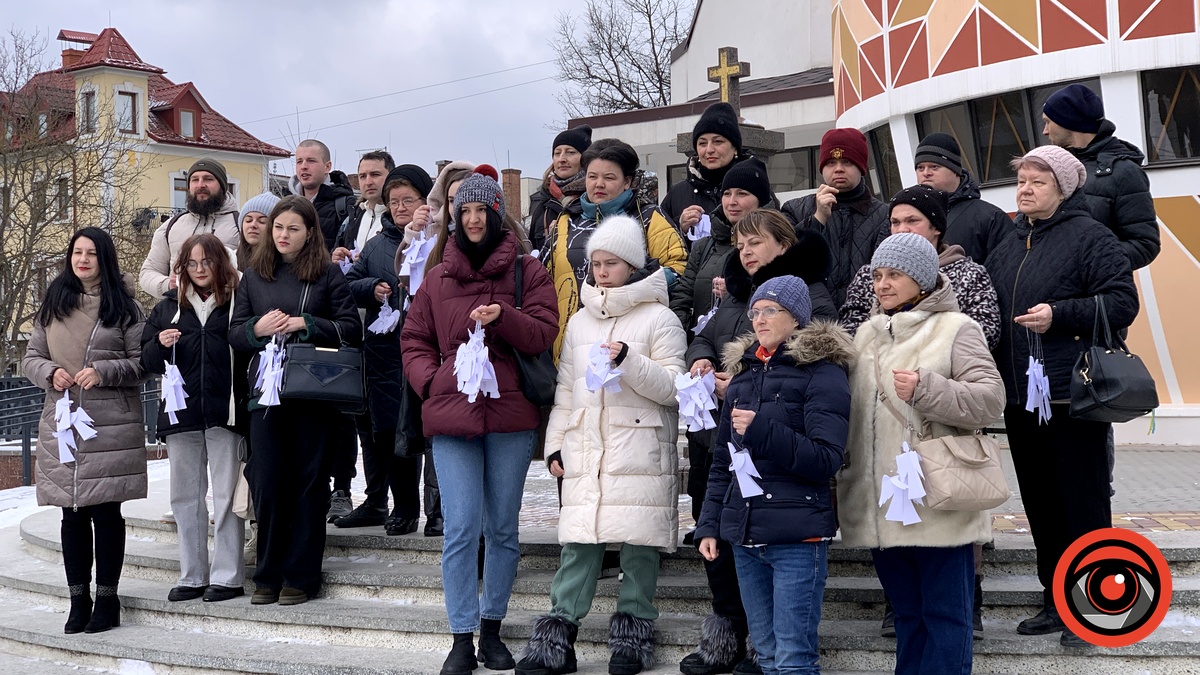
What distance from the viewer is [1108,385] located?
4789 millimetres

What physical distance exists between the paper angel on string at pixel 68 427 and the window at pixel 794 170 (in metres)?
16.9

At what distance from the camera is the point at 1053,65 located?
508 inches

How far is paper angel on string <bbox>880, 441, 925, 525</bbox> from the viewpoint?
4500 millimetres

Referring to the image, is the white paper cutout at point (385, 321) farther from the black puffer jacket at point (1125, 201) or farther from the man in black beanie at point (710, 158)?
the black puffer jacket at point (1125, 201)

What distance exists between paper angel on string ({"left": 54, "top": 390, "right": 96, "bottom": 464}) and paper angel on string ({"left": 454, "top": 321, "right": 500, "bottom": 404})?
243 cm

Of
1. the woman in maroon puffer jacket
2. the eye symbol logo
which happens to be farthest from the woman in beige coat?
the eye symbol logo

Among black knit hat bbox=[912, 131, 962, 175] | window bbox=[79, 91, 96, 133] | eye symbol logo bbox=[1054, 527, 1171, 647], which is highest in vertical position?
window bbox=[79, 91, 96, 133]

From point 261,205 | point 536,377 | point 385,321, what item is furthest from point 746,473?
point 261,205

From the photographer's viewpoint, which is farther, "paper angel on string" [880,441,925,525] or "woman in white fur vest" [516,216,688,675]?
"woman in white fur vest" [516,216,688,675]

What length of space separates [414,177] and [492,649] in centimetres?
296

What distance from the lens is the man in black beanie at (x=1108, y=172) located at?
5.30 m

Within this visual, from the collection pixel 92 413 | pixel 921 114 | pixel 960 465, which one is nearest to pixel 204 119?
pixel 921 114

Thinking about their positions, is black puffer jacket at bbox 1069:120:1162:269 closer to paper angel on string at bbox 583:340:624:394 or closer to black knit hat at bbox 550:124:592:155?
paper angel on string at bbox 583:340:624:394

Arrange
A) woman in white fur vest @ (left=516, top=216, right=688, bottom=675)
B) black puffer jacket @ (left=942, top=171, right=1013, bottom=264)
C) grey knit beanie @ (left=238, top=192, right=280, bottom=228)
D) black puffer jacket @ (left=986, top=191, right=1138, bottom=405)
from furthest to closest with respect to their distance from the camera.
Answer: grey knit beanie @ (left=238, top=192, right=280, bottom=228)
black puffer jacket @ (left=942, top=171, right=1013, bottom=264)
woman in white fur vest @ (left=516, top=216, right=688, bottom=675)
black puffer jacket @ (left=986, top=191, right=1138, bottom=405)
